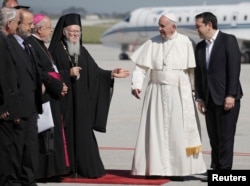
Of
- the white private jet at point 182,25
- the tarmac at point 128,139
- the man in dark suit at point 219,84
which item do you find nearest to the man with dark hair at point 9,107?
the tarmac at point 128,139

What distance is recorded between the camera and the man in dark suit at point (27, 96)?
9367 millimetres

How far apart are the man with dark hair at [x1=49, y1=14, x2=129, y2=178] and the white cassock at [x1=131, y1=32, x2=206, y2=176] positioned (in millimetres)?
349

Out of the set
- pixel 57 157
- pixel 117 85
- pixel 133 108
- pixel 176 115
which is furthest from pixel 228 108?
pixel 117 85

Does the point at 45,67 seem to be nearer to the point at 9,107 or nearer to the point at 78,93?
the point at 78,93

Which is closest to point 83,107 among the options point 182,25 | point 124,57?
point 182,25

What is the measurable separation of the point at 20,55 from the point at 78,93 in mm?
1780

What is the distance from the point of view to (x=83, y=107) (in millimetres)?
11109

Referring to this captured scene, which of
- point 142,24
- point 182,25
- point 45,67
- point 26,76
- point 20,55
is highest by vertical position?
point 20,55

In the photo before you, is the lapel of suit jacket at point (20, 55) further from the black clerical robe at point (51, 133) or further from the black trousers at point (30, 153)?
the black clerical robe at point (51, 133)

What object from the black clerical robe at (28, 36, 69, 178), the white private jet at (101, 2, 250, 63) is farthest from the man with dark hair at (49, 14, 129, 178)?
the white private jet at (101, 2, 250, 63)

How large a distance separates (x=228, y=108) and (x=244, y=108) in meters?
10.2

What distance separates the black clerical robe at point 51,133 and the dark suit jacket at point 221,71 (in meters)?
1.60

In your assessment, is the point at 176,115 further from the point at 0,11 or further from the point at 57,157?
the point at 0,11

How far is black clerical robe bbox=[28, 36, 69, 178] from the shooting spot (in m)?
10.4
